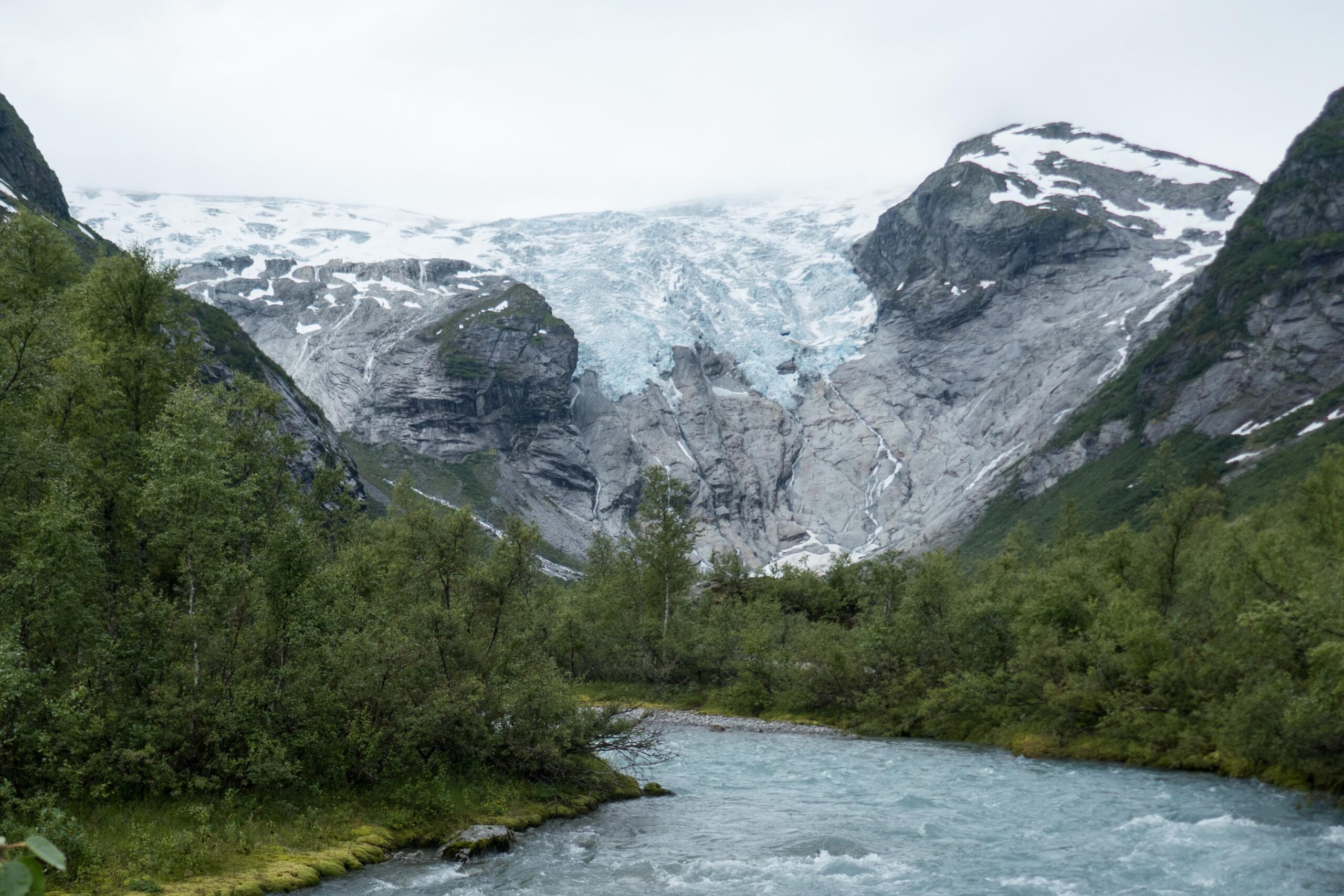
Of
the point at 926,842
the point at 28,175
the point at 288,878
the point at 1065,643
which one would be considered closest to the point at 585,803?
the point at 926,842

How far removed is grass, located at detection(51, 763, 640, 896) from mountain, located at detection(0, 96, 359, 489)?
10225 cm

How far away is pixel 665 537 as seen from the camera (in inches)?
2751

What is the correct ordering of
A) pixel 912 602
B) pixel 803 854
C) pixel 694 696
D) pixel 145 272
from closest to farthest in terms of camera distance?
pixel 803 854, pixel 145 272, pixel 912 602, pixel 694 696

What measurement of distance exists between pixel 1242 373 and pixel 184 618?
599 ft

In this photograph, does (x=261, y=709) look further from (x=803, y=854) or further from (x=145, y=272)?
(x=145, y=272)

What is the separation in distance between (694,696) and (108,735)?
44045mm

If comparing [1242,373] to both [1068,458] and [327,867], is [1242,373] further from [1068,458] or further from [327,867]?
[327,867]

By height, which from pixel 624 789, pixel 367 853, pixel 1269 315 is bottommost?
pixel 624 789

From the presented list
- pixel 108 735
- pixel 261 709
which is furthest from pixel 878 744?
pixel 108 735

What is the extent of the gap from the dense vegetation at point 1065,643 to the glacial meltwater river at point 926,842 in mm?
2757

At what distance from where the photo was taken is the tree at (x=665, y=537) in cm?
6925

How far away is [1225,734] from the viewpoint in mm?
29484

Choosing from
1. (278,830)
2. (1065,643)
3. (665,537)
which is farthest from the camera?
(665,537)

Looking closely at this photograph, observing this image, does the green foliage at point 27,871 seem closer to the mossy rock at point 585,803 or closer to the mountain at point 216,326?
the mossy rock at point 585,803
